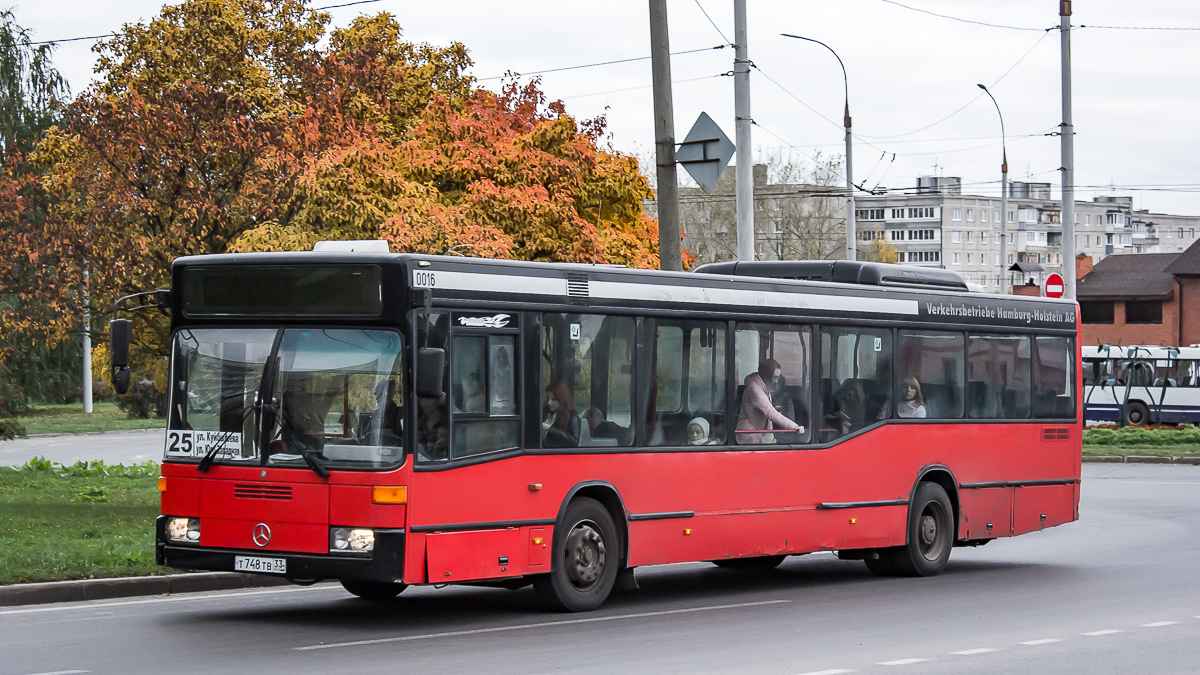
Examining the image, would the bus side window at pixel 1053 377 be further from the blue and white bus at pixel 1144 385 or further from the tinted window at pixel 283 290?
the blue and white bus at pixel 1144 385

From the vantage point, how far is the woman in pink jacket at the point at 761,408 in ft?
44.9

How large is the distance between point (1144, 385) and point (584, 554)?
45554mm

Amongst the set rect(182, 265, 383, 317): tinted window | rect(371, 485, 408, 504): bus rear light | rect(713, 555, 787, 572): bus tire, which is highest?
rect(182, 265, 383, 317): tinted window

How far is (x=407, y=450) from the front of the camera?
1069 cm

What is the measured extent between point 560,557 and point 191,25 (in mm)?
38221

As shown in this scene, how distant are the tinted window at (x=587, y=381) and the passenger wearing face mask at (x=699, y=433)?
0.79 meters

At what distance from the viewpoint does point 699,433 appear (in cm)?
1324

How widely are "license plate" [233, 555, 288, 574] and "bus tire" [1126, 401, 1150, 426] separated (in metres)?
47.0

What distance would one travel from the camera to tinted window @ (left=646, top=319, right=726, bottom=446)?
12.8m

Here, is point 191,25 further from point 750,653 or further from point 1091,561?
point 750,653

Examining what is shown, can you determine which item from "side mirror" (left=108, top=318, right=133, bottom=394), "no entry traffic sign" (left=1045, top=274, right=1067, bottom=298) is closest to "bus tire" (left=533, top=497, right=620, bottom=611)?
"side mirror" (left=108, top=318, right=133, bottom=394)

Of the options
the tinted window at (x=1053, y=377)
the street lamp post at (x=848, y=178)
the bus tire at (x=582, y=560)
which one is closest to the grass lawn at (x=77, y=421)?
the street lamp post at (x=848, y=178)

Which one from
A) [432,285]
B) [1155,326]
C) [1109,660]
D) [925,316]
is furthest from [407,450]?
[1155,326]

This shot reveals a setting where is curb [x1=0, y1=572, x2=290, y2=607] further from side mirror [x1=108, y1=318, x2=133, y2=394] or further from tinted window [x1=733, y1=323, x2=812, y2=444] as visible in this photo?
tinted window [x1=733, y1=323, x2=812, y2=444]
